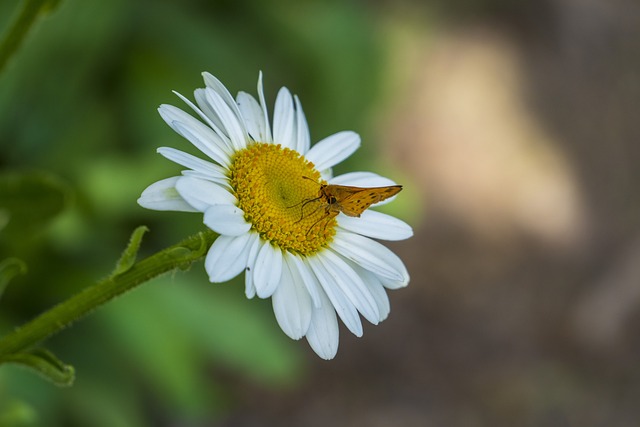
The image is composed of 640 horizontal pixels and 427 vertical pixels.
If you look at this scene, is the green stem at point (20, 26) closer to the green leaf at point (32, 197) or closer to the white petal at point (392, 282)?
the green leaf at point (32, 197)

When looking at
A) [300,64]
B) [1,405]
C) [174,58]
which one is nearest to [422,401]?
[300,64]

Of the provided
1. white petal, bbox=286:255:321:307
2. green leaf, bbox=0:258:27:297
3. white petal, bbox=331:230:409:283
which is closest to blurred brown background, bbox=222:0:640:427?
green leaf, bbox=0:258:27:297

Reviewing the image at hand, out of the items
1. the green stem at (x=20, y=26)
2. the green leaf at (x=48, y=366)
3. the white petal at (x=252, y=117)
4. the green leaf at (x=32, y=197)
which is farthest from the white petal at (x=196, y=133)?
the green leaf at (x=32, y=197)

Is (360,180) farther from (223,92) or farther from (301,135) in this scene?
(223,92)

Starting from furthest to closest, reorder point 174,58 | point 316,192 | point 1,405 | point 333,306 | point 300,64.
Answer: point 300,64
point 174,58
point 1,405
point 316,192
point 333,306

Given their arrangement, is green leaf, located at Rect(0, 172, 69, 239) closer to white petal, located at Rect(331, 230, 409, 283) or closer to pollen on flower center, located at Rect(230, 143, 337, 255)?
pollen on flower center, located at Rect(230, 143, 337, 255)

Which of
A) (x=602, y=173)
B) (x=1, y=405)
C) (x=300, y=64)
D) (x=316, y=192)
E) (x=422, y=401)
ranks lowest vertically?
(x=1, y=405)

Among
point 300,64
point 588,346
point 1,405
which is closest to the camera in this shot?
point 1,405

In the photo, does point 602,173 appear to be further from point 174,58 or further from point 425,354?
point 174,58
